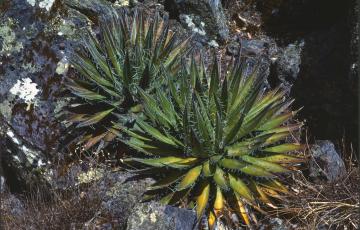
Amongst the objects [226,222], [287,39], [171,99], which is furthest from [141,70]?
[287,39]

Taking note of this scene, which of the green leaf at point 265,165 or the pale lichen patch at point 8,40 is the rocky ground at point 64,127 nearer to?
the pale lichen patch at point 8,40

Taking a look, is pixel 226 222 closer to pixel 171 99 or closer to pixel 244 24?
pixel 171 99

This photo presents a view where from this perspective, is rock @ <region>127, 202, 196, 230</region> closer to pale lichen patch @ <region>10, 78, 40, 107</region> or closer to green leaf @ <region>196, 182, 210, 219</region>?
green leaf @ <region>196, 182, 210, 219</region>

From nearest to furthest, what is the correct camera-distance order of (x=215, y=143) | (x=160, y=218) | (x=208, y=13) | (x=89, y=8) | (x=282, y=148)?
(x=160, y=218) < (x=215, y=143) < (x=282, y=148) < (x=89, y=8) < (x=208, y=13)

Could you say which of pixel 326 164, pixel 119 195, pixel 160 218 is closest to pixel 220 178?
pixel 160 218

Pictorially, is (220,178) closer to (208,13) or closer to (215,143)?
(215,143)
